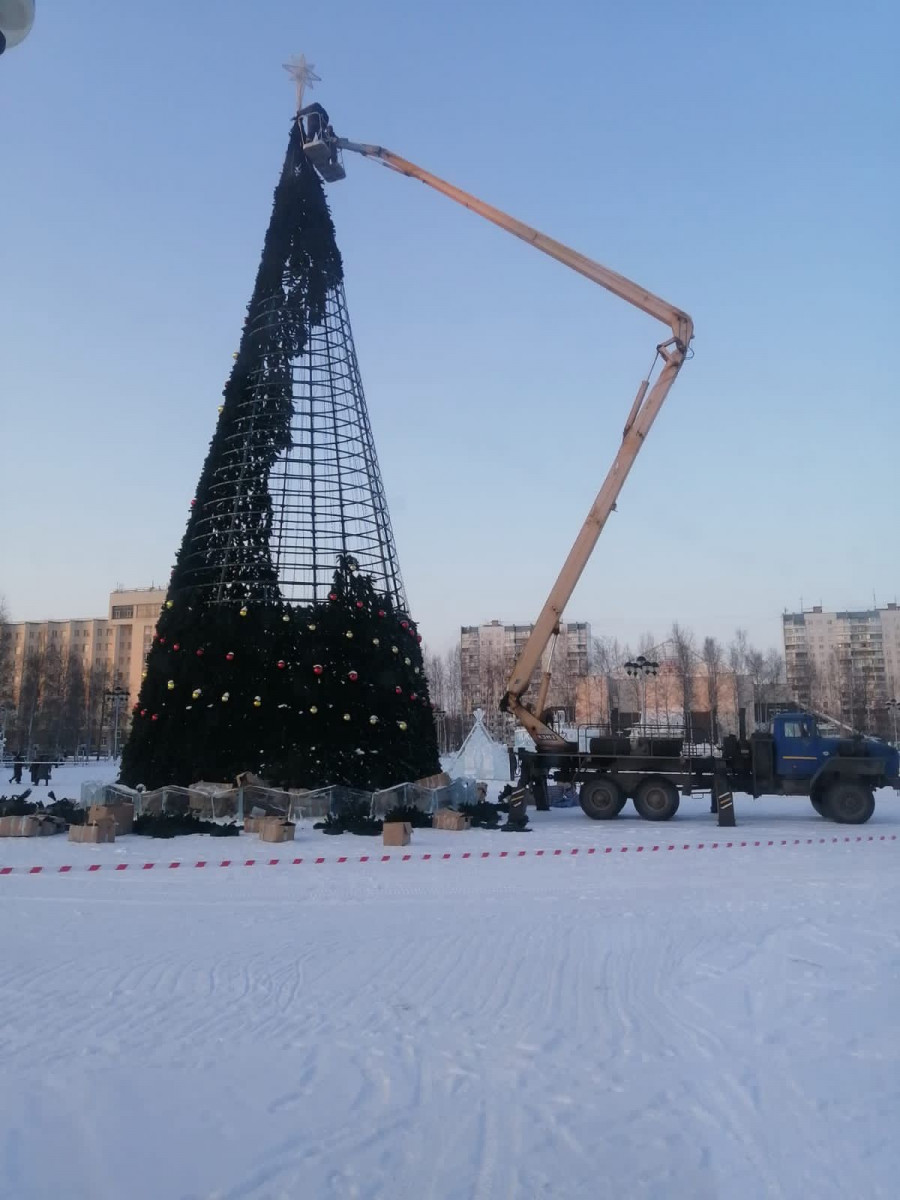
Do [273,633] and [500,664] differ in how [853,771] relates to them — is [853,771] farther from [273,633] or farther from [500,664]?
[500,664]

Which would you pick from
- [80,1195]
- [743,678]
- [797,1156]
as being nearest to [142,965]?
[80,1195]

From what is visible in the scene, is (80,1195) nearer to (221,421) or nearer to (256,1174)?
(256,1174)

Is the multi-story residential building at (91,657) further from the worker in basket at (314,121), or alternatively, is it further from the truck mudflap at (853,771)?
the truck mudflap at (853,771)

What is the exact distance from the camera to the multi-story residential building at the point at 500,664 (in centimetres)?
8088

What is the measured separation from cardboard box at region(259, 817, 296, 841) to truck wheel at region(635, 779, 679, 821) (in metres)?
8.10

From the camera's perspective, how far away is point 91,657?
143 metres

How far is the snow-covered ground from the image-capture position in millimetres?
4445

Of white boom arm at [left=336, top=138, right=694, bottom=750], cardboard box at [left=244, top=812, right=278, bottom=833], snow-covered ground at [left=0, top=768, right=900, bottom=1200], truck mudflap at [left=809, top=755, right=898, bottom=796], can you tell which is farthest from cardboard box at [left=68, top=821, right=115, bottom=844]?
truck mudflap at [left=809, top=755, right=898, bottom=796]

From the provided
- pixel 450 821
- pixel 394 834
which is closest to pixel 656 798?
pixel 450 821

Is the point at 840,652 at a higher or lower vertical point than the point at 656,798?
higher

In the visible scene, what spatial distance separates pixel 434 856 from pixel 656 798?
772 cm

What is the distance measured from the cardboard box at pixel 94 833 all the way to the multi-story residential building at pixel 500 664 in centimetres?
2296

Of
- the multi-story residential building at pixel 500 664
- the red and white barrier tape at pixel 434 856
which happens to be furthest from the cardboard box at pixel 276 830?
the multi-story residential building at pixel 500 664

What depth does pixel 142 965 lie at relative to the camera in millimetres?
8062
